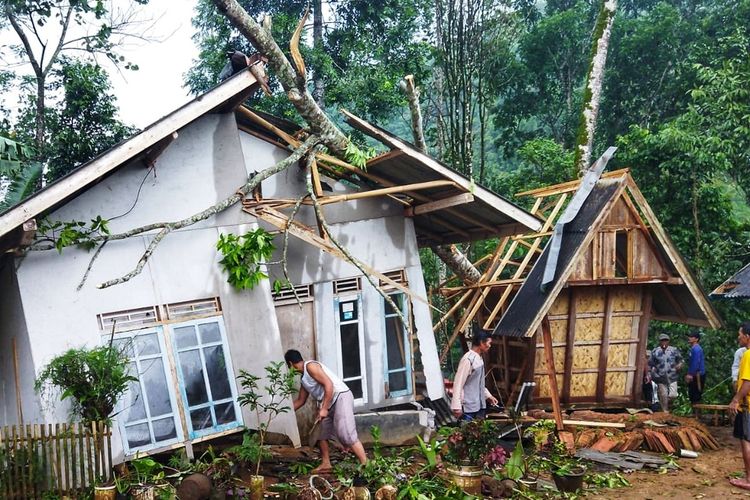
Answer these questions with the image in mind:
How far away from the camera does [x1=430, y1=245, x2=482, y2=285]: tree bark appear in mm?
13414

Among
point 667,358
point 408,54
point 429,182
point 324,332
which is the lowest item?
point 667,358

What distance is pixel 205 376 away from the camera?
912cm

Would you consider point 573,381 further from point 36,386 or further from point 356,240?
point 36,386

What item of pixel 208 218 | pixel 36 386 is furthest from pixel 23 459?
pixel 208 218

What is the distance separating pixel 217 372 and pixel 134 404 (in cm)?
114

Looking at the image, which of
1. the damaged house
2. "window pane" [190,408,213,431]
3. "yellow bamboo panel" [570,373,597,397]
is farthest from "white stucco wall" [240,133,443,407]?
"yellow bamboo panel" [570,373,597,397]

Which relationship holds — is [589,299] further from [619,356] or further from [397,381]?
[397,381]

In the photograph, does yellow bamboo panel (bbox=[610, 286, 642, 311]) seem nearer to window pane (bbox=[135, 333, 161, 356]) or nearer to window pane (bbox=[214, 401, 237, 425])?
window pane (bbox=[214, 401, 237, 425])

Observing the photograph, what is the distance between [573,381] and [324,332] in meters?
4.62

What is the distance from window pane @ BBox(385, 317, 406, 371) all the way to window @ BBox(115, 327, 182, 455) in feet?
11.5

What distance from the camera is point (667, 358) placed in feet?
41.9

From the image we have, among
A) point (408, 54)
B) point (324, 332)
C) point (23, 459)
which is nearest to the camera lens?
point (23, 459)

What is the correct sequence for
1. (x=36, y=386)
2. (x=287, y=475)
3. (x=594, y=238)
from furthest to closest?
(x=594, y=238) < (x=287, y=475) < (x=36, y=386)

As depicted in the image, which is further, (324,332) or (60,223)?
(324,332)
